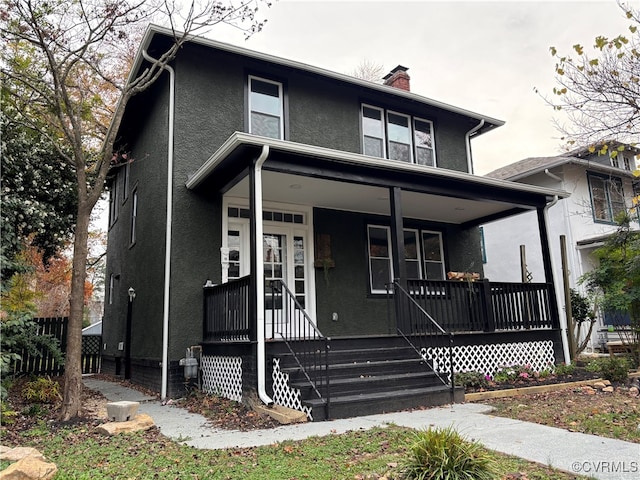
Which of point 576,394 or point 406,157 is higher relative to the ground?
point 406,157

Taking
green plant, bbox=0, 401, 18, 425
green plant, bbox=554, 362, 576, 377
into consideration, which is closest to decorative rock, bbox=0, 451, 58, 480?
green plant, bbox=0, 401, 18, 425

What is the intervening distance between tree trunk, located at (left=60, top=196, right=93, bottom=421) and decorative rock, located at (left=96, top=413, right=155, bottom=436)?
0.80 meters

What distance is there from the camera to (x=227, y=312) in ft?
23.9

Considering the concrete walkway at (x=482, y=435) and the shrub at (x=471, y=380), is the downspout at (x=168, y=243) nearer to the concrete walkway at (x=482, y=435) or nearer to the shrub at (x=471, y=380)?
the concrete walkway at (x=482, y=435)

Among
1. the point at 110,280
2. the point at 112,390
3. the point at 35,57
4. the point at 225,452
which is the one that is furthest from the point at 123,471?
the point at 110,280

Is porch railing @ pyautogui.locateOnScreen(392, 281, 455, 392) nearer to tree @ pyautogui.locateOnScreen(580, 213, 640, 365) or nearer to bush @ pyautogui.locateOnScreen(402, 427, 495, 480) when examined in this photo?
bush @ pyautogui.locateOnScreen(402, 427, 495, 480)

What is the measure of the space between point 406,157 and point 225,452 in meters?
8.34

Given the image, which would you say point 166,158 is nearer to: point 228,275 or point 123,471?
point 228,275

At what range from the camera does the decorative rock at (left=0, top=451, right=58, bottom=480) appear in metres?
3.15

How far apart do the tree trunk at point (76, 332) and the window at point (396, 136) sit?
6174 millimetres

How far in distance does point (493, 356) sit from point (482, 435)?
13.6ft

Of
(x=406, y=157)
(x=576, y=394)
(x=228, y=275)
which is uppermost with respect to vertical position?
(x=406, y=157)

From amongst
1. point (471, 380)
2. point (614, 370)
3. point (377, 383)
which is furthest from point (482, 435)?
point (614, 370)

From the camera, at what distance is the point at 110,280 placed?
1378 centimetres
